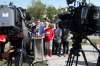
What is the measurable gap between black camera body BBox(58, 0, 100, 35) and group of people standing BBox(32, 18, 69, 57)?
999 centimetres

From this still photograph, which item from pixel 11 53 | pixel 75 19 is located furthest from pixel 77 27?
pixel 11 53

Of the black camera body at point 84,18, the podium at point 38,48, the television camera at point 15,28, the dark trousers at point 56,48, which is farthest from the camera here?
the dark trousers at point 56,48

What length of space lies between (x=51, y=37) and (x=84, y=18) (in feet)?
37.4

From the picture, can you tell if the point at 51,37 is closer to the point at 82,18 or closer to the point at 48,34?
the point at 48,34

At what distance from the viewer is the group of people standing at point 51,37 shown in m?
17.3

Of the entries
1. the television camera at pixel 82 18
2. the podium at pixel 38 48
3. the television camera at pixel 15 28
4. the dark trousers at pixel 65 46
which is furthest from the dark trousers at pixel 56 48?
the television camera at pixel 82 18

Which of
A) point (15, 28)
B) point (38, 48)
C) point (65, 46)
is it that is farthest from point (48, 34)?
point (15, 28)

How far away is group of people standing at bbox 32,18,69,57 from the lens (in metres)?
17.3

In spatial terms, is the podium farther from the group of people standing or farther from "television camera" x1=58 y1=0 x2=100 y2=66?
"television camera" x1=58 y1=0 x2=100 y2=66

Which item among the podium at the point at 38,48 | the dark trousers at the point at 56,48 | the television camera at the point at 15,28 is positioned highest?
the television camera at the point at 15,28

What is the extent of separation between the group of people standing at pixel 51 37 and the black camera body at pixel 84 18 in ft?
32.8

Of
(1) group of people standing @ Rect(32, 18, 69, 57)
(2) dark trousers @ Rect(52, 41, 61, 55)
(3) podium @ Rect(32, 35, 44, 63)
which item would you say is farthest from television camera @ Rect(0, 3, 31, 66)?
(2) dark trousers @ Rect(52, 41, 61, 55)

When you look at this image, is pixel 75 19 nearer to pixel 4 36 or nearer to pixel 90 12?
pixel 90 12

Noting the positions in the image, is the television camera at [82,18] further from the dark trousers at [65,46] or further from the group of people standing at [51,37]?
the dark trousers at [65,46]
